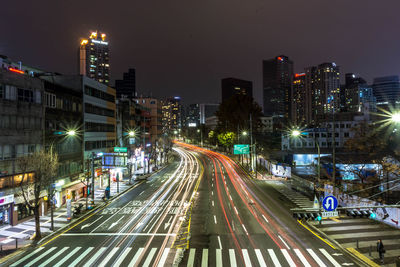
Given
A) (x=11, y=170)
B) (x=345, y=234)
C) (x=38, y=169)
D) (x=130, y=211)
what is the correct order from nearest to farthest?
(x=345, y=234) < (x=38, y=169) < (x=11, y=170) < (x=130, y=211)

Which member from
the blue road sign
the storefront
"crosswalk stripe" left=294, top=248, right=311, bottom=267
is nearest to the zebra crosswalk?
"crosswalk stripe" left=294, top=248, right=311, bottom=267

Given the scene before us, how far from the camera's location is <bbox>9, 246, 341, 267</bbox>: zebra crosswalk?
18.0m

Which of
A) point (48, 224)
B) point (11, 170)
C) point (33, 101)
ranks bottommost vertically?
point (48, 224)

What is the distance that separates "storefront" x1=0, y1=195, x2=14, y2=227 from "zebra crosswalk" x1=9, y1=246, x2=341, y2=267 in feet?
29.5

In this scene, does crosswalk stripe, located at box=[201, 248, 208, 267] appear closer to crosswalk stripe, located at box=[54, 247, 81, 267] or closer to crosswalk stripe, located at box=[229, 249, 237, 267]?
crosswalk stripe, located at box=[229, 249, 237, 267]

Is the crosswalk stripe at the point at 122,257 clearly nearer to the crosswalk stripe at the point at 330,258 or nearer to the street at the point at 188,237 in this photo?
the street at the point at 188,237

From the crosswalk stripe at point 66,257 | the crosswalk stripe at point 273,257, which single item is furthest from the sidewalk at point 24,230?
the crosswalk stripe at point 273,257

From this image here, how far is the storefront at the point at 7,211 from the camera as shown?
87.1ft

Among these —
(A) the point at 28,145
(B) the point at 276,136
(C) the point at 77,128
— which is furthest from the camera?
(B) the point at 276,136

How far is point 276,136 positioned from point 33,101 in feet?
328

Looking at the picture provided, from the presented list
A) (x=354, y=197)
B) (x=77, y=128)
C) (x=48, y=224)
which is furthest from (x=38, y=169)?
(x=354, y=197)

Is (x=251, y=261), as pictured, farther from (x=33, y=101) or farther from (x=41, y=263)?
(x=33, y=101)

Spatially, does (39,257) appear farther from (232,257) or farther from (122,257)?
(232,257)

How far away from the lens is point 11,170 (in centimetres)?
2722
